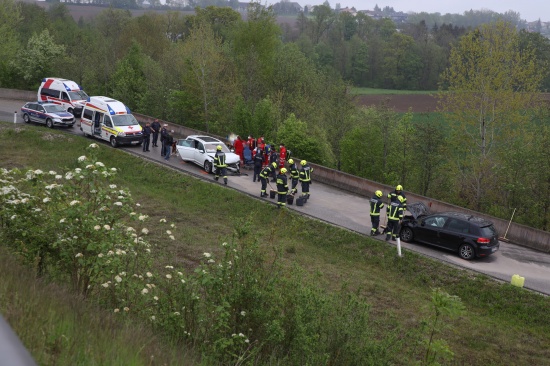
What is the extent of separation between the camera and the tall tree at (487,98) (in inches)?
1075

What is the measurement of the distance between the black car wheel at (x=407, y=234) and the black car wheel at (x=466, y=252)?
5.92ft

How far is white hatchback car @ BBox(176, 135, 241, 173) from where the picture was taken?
2736 cm

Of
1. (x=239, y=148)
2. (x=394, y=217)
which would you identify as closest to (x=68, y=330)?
(x=394, y=217)

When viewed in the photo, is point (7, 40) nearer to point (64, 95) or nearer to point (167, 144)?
point (64, 95)

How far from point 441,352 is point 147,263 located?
484cm

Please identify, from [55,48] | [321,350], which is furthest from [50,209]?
[55,48]

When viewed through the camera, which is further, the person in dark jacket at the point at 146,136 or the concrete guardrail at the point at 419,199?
the person in dark jacket at the point at 146,136

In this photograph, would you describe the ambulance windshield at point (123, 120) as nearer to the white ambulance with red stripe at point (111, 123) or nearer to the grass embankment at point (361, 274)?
the white ambulance with red stripe at point (111, 123)

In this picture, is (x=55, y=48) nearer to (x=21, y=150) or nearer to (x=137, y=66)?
(x=137, y=66)

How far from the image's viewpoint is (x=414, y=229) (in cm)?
2006

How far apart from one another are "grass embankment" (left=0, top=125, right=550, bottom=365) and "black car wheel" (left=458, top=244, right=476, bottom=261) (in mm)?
1058

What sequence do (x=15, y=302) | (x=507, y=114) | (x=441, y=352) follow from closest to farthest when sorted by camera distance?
(x=15, y=302), (x=441, y=352), (x=507, y=114)

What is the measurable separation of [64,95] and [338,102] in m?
19.8

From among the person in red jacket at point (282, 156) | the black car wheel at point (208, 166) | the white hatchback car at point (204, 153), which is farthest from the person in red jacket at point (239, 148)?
the person in red jacket at point (282, 156)
